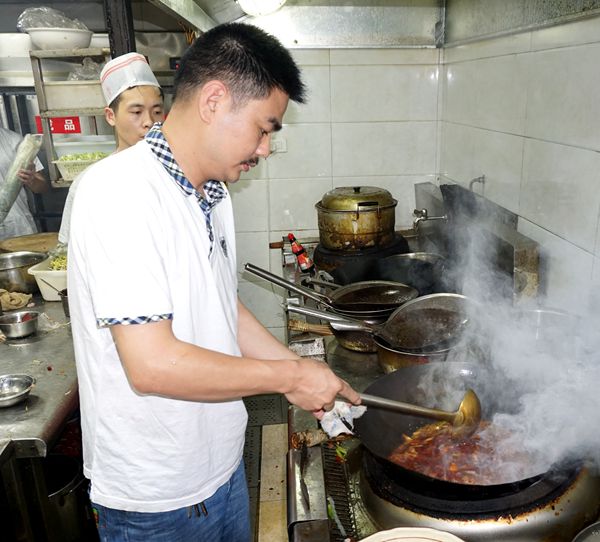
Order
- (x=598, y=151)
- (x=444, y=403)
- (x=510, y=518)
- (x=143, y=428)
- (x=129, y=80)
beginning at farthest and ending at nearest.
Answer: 1. (x=129, y=80)
2. (x=598, y=151)
3. (x=444, y=403)
4. (x=143, y=428)
5. (x=510, y=518)

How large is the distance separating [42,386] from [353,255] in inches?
66.1

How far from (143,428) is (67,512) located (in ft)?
4.34

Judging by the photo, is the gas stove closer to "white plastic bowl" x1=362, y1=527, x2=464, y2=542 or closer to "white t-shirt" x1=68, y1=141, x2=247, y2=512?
"white plastic bowl" x1=362, y1=527, x2=464, y2=542

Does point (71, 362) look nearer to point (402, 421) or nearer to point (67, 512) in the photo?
point (67, 512)

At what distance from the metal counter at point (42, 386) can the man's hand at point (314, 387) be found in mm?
1011

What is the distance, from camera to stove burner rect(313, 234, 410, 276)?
2887mm

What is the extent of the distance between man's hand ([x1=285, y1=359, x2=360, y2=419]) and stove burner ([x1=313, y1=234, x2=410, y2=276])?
5.24 ft

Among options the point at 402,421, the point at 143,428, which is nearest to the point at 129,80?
the point at 143,428

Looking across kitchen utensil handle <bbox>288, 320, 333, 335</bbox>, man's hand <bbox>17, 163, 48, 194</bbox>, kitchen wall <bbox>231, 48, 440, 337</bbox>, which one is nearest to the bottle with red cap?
kitchen utensil handle <bbox>288, 320, 333, 335</bbox>

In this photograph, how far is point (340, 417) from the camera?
59.1 inches

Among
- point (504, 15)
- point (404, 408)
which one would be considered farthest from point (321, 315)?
point (504, 15)

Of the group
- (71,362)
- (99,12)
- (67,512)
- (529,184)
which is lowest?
(67,512)

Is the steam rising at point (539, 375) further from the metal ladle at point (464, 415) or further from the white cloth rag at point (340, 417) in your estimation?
the white cloth rag at point (340, 417)

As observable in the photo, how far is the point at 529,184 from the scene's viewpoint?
7.67 feet
